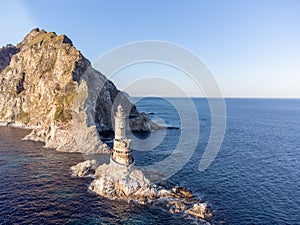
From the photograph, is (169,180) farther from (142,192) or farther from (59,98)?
(59,98)

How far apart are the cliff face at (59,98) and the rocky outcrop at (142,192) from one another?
26524 mm

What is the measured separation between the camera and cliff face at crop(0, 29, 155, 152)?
268 ft

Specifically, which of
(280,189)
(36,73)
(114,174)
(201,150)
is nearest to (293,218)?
(280,189)

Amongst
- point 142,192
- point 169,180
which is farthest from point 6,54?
point 142,192

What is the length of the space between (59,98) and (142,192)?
63491mm

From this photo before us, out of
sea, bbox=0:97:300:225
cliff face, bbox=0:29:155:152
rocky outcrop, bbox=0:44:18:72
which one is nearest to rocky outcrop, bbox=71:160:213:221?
sea, bbox=0:97:300:225

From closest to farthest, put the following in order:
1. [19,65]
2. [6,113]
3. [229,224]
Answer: [229,224] → [6,113] → [19,65]

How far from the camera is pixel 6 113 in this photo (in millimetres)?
128250

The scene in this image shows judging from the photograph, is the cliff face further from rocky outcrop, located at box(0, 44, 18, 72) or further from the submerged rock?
rocky outcrop, located at box(0, 44, 18, 72)

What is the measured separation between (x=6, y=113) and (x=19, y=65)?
33.5m

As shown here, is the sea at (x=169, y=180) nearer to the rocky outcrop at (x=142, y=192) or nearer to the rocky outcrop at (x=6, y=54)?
the rocky outcrop at (x=142, y=192)

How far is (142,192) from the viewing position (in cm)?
4875

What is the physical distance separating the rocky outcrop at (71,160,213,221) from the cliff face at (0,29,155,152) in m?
26.5

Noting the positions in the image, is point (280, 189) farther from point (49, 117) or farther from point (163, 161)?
point (49, 117)
